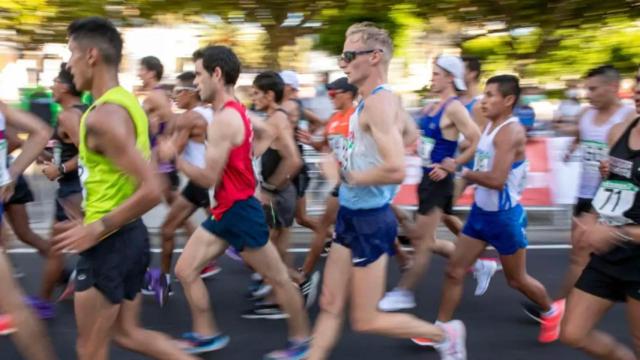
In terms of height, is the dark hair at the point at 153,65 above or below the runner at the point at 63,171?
above

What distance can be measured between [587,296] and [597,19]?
12.3m

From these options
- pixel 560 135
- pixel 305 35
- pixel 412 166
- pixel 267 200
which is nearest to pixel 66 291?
pixel 267 200

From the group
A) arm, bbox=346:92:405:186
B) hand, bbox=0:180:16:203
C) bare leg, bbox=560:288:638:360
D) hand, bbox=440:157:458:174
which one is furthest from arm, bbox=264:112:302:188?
bare leg, bbox=560:288:638:360

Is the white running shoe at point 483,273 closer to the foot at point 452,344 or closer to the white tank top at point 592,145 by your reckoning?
the white tank top at point 592,145

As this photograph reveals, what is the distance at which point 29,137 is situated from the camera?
452cm

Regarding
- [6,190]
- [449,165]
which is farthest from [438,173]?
[6,190]

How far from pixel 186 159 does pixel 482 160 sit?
89.8 inches

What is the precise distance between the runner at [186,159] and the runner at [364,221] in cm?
184

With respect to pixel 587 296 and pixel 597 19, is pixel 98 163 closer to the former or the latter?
pixel 587 296

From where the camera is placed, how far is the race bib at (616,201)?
3.63 m

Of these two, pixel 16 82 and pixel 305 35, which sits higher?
pixel 305 35

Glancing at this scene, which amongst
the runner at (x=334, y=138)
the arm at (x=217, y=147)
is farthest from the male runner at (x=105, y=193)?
the runner at (x=334, y=138)

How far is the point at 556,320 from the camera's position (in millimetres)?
5098

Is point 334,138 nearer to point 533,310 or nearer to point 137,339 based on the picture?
point 533,310
